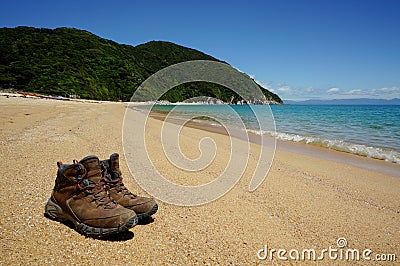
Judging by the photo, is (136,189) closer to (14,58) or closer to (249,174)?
(249,174)

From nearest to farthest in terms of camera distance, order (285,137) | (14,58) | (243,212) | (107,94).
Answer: (243,212) → (285,137) → (14,58) → (107,94)

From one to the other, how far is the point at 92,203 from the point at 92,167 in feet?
0.99

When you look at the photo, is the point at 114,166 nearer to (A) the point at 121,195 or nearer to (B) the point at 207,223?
(A) the point at 121,195

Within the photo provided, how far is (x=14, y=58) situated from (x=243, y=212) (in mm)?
68767

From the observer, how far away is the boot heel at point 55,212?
2129mm

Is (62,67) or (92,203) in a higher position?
(62,67)

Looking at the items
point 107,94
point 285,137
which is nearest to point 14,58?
point 107,94

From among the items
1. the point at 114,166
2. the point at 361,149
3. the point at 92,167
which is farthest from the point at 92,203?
the point at 361,149

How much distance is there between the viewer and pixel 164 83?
161 inches

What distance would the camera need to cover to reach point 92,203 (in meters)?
2.07

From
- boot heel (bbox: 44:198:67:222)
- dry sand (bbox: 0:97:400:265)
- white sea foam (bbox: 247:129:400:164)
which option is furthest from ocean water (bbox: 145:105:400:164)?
boot heel (bbox: 44:198:67:222)

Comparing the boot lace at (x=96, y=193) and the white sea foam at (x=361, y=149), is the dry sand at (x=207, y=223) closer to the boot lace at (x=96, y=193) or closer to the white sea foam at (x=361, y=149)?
the boot lace at (x=96, y=193)

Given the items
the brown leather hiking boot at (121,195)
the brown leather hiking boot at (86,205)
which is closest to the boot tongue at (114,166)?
the brown leather hiking boot at (121,195)

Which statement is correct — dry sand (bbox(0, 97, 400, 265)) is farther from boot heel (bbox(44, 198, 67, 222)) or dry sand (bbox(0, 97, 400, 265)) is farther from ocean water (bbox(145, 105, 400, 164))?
ocean water (bbox(145, 105, 400, 164))
